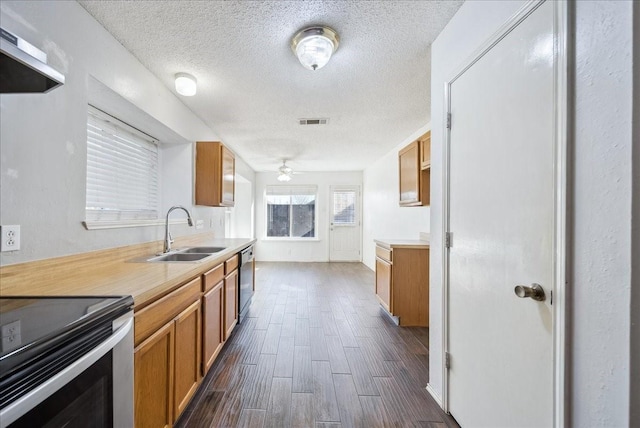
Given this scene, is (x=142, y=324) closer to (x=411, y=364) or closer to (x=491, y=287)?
(x=491, y=287)

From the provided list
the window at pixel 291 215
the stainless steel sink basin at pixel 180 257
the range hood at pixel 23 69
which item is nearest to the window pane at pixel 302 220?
the window at pixel 291 215

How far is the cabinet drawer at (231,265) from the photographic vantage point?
2.24 metres

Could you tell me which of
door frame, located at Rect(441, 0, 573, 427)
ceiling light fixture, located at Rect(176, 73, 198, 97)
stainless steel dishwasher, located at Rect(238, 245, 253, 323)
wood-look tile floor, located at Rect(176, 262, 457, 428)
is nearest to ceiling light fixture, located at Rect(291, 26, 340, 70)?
ceiling light fixture, located at Rect(176, 73, 198, 97)

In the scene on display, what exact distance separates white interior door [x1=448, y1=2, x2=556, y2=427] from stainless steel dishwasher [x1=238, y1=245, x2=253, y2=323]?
79.4 inches

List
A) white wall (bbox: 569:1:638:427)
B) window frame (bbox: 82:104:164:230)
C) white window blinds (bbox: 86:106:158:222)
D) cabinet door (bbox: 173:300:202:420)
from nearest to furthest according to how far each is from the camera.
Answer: white wall (bbox: 569:1:638:427) → cabinet door (bbox: 173:300:202:420) → window frame (bbox: 82:104:164:230) → white window blinds (bbox: 86:106:158:222)

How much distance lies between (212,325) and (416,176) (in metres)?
2.46

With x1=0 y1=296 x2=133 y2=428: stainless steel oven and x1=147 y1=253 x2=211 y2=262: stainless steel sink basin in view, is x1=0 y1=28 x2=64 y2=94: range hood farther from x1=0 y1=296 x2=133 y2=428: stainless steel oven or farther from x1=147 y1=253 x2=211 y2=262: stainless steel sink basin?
x1=147 y1=253 x2=211 y2=262: stainless steel sink basin

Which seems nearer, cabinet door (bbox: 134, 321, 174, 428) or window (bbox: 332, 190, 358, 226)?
cabinet door (bbox: 134, 321, 174, 428)

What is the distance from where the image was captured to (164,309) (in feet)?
4.11

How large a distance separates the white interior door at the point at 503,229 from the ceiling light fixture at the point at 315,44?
32.1 inches

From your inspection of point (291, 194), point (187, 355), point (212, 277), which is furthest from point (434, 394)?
point (291, 194)

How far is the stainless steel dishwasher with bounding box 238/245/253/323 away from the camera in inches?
107

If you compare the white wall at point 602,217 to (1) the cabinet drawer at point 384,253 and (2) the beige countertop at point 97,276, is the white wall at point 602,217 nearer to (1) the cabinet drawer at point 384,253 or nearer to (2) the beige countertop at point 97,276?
(2) the beige countertop at point 97,276

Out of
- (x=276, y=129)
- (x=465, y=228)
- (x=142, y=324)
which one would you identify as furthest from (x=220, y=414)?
(x=276, y=129)
